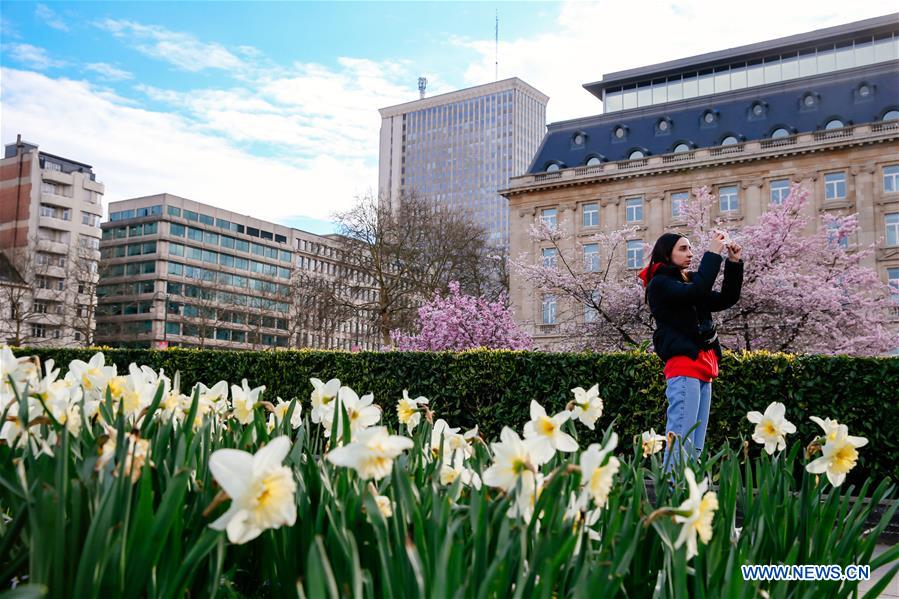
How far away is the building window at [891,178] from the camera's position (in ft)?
129

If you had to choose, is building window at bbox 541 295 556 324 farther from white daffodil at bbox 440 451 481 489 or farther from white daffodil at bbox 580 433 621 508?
white daffodil at bbox 580 433 621 508

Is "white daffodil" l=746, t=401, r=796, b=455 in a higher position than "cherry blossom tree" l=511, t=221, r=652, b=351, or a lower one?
lower

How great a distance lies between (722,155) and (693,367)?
140 ft

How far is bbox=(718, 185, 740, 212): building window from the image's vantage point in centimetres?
4366

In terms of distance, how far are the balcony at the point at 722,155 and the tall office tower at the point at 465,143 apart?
302 ft

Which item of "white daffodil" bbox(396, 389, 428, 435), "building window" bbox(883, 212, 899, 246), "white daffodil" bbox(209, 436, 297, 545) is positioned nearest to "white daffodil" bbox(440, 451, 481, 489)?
"white daffodil" bbox(396, 389, 428, 435)

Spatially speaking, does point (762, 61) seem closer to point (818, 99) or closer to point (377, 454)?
point (818, 99)

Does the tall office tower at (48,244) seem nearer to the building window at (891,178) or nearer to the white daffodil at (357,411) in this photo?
the white daffodil at (357,411)

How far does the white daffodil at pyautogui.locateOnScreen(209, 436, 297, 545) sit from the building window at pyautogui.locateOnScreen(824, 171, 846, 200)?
45.3 metres

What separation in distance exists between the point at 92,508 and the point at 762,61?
191 ft

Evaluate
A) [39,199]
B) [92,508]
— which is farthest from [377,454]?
[39,199]

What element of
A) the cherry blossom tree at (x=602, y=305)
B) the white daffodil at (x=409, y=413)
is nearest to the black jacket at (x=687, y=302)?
the white daffodil at (x=409, y=413)

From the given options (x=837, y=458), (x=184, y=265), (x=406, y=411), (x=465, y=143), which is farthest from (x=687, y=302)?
(x=465, y=143)

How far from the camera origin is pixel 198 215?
94.3 meters
